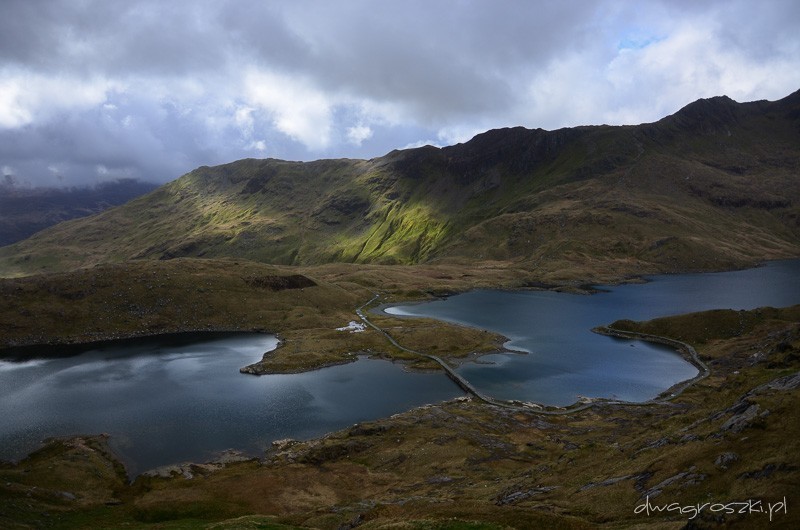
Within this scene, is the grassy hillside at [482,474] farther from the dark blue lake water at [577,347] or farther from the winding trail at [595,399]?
the dark blue lake water at [577,347]

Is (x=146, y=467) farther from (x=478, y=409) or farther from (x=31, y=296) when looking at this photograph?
(x=31, y=296)

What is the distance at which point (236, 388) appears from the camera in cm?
10094

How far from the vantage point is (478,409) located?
85.8 meters

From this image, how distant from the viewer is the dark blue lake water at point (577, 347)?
98500 mm

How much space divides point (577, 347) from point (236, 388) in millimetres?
84325

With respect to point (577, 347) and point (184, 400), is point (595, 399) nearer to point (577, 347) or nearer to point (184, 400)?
point (577, 347)

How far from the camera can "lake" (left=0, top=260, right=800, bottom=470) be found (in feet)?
259

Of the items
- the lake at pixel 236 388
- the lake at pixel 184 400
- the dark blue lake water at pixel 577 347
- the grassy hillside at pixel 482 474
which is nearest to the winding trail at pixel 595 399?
the grassy hillside at pixel 482 474

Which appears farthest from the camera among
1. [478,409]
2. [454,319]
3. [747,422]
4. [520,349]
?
[454,319]

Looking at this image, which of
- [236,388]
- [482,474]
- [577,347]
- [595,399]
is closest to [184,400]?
[236,388]

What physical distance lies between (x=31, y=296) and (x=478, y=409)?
456ft

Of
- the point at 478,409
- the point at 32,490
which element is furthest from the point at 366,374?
the point at 32,490

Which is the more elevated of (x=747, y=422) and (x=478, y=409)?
(x=747, y=422)

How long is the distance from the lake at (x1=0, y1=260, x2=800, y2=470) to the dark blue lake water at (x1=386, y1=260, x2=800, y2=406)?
1.41 ft
